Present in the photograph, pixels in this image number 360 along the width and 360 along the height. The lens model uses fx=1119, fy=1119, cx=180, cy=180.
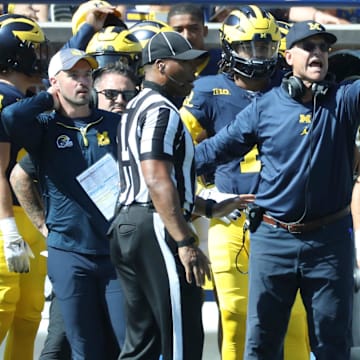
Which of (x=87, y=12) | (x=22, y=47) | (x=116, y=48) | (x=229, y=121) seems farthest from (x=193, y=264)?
(x=87, y=12)

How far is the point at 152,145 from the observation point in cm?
465

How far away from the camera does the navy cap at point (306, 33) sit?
5.26 m

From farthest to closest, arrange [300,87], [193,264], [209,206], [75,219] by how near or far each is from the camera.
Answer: [75,219]
[300,87]
[209,206]
[193,264]

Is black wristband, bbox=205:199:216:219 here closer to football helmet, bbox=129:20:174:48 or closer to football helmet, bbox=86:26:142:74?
football helmet, bbox=86:26:142:74

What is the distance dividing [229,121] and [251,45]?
444 mm

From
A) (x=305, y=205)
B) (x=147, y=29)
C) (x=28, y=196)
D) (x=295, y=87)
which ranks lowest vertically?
(x=28, y=196)

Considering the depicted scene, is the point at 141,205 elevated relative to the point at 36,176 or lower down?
elevated

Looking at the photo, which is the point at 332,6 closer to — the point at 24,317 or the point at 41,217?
the point at 41,217

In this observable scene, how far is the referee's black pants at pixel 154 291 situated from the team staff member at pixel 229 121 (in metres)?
1.08

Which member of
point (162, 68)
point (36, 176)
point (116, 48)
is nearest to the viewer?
point (162, 68)

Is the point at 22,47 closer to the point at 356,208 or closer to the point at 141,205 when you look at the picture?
the point at 141,205

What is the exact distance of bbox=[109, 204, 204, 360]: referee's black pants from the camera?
464 centimetres

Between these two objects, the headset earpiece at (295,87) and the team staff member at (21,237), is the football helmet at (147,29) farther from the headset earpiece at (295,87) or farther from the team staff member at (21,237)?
the headset earpiece at (295,87)

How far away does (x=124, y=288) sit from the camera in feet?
16.1
